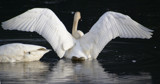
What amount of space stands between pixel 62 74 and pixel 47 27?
2216 mm

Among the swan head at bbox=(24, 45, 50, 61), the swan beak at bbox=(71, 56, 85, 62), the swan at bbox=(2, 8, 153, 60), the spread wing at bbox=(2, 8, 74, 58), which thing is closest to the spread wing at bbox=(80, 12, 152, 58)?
the swan at bbox=(2, 8, 153, 60)

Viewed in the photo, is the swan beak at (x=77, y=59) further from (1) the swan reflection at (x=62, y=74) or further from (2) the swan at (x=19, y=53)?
(2) the swan at (x=19, y=53)

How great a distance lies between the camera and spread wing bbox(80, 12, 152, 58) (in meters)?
12.8

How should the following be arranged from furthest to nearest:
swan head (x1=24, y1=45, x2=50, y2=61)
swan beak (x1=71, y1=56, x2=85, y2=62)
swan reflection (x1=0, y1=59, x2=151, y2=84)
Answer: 1. swan head (x1=24, y1=45, x2=50, y2=61)
2. swan beak (x1=71, y1=56, x2=85, y2=62)
3. swan reflection (x1=0, y1=59, x2=151, y2=84)

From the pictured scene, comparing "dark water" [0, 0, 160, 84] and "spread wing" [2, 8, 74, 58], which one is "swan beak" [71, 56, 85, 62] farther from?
"spread wing" [2, 8, 74, 58]

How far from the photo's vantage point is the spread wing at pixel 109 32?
42.0 ft

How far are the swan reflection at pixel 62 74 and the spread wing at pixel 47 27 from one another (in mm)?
465

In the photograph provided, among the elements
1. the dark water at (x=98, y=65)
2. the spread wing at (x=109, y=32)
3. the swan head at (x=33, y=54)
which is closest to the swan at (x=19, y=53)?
the swan head at (x=33, y=54)

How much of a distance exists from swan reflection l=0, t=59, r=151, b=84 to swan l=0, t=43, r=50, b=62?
232 millimetres

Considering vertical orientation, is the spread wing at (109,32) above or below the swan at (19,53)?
above

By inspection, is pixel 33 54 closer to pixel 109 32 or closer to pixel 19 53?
pixel 19 53

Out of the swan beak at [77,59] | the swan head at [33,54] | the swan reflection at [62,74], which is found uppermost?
the swan head at [33,54]

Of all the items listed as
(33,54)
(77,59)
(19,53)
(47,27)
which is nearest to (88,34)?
(77,59)

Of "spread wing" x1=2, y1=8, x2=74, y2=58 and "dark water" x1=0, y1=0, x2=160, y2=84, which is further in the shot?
"spread wing" x1=2, y1=8, x2=74, y2=58
